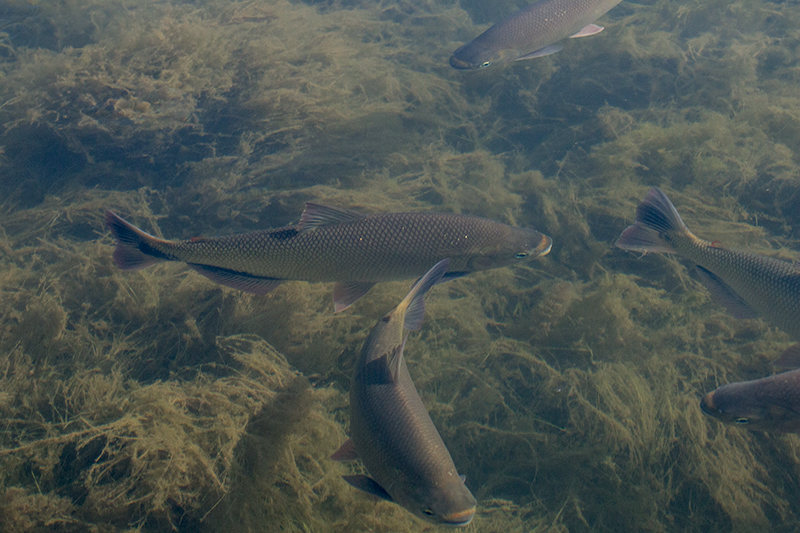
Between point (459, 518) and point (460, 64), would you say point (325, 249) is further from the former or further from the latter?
point (460, 64)

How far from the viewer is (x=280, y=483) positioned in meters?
2.95

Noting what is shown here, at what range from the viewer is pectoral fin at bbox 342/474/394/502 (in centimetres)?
245

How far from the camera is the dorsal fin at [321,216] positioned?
3.29 meters

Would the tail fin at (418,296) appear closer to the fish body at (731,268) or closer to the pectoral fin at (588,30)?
the fish body at (731,268)

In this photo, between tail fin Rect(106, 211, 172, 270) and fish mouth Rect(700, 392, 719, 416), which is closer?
fish mouth Rect(700, 392, 719, 416)

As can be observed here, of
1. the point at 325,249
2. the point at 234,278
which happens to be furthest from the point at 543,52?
the point at 234,278

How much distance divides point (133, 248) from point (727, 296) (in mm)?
5391

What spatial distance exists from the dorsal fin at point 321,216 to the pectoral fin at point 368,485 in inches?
76.7

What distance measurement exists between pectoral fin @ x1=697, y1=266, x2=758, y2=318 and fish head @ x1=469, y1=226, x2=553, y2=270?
1.56 meters

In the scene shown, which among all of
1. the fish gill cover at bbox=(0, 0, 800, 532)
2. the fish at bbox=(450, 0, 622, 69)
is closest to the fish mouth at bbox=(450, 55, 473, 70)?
the fish at bbox=(450, 0, 622, 69)

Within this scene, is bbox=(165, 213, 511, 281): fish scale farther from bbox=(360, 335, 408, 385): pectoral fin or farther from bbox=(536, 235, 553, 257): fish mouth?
bbox=(360, 335, 408, 385): pectoral fin

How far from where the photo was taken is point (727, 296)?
11.9 ft

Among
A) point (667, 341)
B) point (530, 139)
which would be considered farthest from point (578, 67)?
point (667, 341)

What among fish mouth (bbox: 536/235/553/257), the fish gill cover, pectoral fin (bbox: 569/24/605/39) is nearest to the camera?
the fish gill cover
